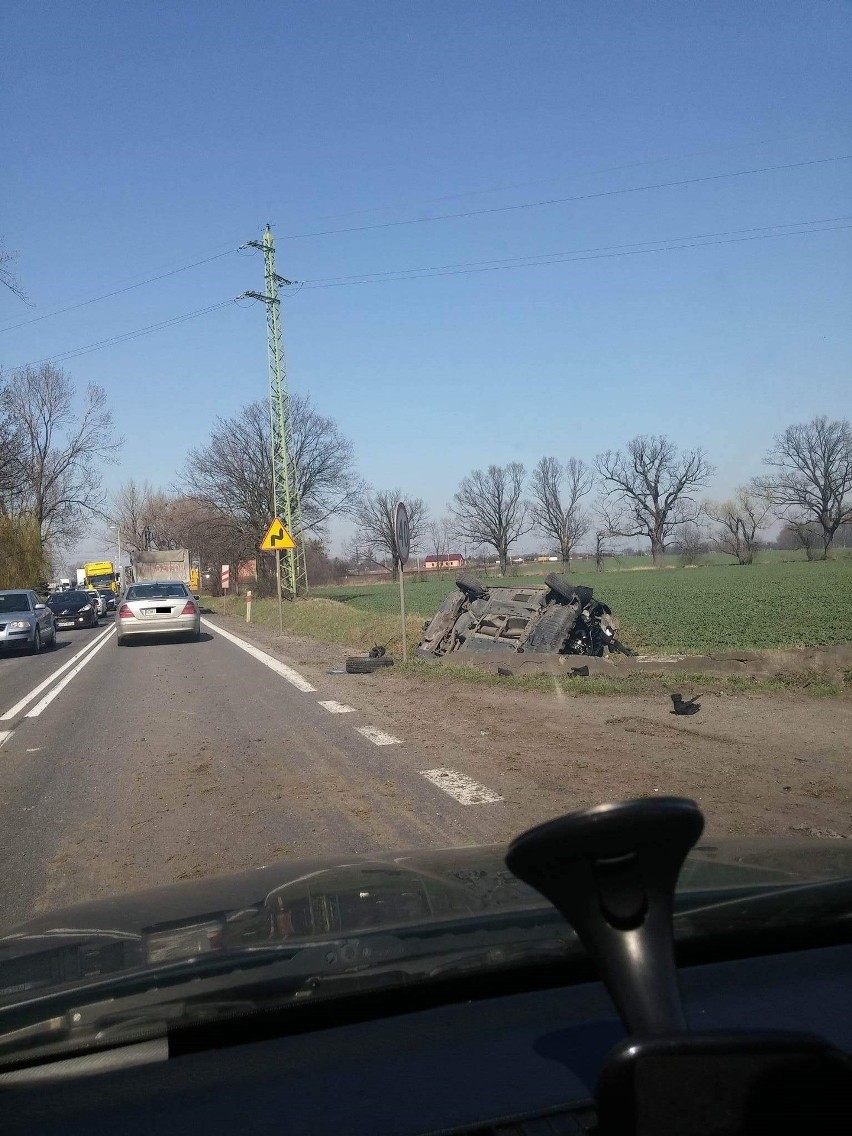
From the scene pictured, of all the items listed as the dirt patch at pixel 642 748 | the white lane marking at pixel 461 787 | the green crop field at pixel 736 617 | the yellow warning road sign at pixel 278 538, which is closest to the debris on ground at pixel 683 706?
the dirt patch at pixel 642 748

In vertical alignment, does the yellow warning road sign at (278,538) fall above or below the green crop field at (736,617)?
above

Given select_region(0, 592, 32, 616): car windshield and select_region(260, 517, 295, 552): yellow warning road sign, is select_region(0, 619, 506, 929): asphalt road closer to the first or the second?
select_region(260, 517, 295, 552): yellow warning road sign

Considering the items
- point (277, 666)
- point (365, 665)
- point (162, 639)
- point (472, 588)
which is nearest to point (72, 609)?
point (162, 639)

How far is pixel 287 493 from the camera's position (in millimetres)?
33969

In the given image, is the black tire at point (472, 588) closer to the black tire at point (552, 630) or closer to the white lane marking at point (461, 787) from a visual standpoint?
the black tire at point (552, 630)

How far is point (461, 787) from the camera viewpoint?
7105 millimetres

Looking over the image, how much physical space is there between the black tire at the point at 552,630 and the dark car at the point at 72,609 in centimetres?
2572

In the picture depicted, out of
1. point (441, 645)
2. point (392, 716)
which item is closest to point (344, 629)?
point (441, 645)

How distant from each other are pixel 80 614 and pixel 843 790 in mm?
33521

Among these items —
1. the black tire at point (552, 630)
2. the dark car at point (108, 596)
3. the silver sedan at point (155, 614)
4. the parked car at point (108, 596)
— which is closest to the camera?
the black tire at point (552, 630)

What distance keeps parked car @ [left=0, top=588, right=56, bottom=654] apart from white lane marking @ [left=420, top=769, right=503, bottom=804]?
59.1 ft

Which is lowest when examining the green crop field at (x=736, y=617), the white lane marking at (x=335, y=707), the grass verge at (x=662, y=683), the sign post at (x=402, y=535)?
the green crop field at (x=736, y=617)

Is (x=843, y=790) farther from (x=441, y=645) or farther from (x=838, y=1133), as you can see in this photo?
(x=441, y=645)

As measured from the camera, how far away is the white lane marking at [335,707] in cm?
1123
